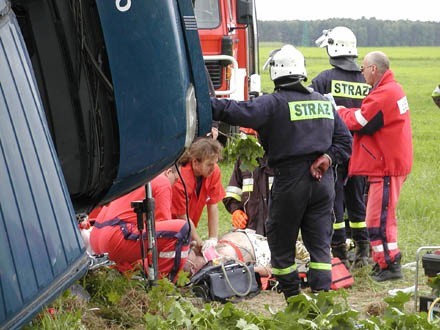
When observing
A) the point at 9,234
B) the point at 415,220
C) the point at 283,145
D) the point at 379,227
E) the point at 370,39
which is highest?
the point at 9,234

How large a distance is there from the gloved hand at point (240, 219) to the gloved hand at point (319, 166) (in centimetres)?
189

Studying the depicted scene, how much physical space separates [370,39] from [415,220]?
68672 mm

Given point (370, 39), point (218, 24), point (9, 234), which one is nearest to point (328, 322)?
point (9, 234)

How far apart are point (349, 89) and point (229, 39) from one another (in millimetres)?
4468

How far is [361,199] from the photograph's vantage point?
8.50 m

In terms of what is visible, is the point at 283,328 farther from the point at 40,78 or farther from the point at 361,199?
the point at 361,199

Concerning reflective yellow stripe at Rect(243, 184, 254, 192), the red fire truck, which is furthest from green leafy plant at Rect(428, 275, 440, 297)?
the red fire truck

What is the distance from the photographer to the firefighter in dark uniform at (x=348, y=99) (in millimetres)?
8391

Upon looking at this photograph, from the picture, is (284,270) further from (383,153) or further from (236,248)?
(383,153)

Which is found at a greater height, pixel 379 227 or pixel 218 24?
pixel 218 24

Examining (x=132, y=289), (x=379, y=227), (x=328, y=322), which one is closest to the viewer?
(x=328, y=322)

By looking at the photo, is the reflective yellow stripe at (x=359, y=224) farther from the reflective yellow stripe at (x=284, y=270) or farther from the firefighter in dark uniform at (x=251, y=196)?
the reflective yellow stripe at (x=284, y=270)

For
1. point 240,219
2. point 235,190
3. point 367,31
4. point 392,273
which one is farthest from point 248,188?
point 367,31

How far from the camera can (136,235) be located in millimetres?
6648
